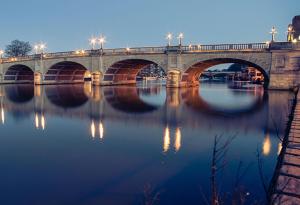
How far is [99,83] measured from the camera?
58.7 metres

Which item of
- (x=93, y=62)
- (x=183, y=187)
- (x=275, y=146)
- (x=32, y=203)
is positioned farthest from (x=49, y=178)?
(x=93, y=62)

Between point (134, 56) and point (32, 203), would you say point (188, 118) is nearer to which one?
point (32, 203)

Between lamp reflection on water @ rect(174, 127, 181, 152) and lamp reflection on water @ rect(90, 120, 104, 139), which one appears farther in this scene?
lamp reflection on water @ rect(90, 120, 104, 139)

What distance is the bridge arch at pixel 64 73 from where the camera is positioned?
215ft

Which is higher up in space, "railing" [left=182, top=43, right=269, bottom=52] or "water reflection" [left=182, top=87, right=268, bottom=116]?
"railing" [left=182, top=43, right=269, bottom=52]

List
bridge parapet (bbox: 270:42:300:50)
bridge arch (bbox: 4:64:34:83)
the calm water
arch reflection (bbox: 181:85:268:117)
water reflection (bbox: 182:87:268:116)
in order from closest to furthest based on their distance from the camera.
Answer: the calm water
arch reflection (bbox: 181:85:268:117)
water reflection (bbox: 182:87:268:116)
bridge parapet (bbox: 270:42:300:50)
bridge arch (bbox: 4:64:34:83)

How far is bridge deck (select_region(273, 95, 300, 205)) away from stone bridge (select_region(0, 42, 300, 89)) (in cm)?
3492

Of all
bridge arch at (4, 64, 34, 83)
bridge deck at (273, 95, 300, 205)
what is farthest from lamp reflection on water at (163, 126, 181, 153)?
bridge arch at (4, 64, 34, 83)

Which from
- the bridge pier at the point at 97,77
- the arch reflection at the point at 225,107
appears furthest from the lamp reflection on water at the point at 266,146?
the bridge pier at the point at 97,77

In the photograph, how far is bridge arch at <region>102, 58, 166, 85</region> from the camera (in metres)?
56.2

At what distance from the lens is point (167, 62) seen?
160ft

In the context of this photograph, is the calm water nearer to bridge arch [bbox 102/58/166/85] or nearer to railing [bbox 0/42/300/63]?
railing [bbox 0/42/300/63]

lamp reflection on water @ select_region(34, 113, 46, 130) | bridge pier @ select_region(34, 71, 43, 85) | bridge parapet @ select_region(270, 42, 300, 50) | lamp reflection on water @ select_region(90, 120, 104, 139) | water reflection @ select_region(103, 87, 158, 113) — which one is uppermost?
bridge parapet @ select_region(270, 42, 300, 50)

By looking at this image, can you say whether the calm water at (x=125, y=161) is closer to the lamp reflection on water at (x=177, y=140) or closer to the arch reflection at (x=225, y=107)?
the lamp reflection on water at (x=177, y=140)
